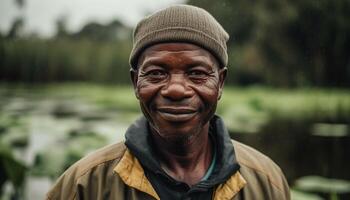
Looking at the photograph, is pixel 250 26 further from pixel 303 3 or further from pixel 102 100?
pixel 102 100

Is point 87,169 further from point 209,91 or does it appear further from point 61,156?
point 61,156

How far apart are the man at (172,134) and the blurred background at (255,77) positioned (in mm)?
2943

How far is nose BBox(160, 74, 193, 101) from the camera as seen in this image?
4.83 feet

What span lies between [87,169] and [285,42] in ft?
27.1

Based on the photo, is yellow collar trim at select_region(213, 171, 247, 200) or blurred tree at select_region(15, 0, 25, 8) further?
blurred tree at select_region(15, 0, 25, 8)

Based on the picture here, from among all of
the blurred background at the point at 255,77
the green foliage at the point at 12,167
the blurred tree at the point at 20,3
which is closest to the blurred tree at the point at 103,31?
the blurred background at the point at 255,77

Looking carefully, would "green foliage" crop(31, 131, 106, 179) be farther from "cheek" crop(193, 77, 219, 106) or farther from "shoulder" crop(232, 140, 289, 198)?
"cheek" crop(193, 77, 219, 106)

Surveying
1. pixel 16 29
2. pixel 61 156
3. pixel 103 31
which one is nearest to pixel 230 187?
pixel 61 156

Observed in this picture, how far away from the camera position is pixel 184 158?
64.6 inches

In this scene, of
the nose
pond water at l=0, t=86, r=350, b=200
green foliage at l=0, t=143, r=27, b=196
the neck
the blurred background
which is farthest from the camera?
the blurred background

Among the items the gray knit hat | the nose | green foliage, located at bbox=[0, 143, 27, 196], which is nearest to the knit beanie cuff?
the gray knit hat

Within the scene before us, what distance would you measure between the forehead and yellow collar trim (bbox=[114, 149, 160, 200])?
30 cm

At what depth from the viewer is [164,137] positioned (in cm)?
154

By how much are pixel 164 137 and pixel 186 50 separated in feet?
0.84
